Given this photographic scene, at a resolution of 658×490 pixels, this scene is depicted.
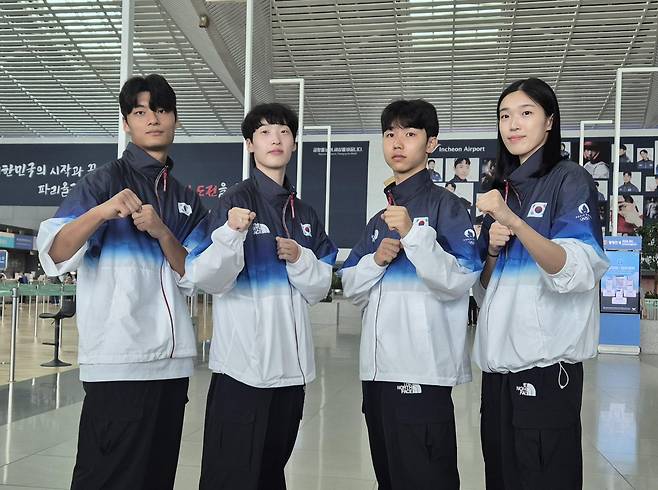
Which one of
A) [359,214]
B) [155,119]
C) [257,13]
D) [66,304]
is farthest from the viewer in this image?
[359,214]

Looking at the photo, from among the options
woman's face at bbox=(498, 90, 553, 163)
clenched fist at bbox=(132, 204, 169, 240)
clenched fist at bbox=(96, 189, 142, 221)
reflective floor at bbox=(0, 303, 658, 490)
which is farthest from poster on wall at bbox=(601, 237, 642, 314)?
clenched fist at bbox=(96, 189, 142, 221)

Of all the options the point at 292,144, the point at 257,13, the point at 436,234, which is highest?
the point at 257,13

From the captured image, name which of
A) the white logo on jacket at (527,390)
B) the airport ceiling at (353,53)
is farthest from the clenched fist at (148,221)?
the airport ceiling at (353,53)

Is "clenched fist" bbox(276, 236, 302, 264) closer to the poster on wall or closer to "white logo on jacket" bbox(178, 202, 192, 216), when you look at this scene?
"white logo on jacket" bbox(178, 202, 192, 216)

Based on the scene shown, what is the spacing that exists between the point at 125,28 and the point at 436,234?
4.11m

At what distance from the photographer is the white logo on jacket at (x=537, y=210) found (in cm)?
212

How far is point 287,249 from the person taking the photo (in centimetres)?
229

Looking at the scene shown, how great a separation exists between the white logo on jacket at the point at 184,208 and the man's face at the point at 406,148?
2.59 feet

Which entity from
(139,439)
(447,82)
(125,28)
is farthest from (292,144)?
(447,82)

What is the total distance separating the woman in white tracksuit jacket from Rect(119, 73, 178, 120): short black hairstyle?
1.20 m

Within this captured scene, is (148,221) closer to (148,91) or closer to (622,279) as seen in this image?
(148,91)

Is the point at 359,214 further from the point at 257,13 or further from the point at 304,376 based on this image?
the point at 304,376

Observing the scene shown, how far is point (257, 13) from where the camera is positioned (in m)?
10.7

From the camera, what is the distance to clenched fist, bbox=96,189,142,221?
6.70 feet
